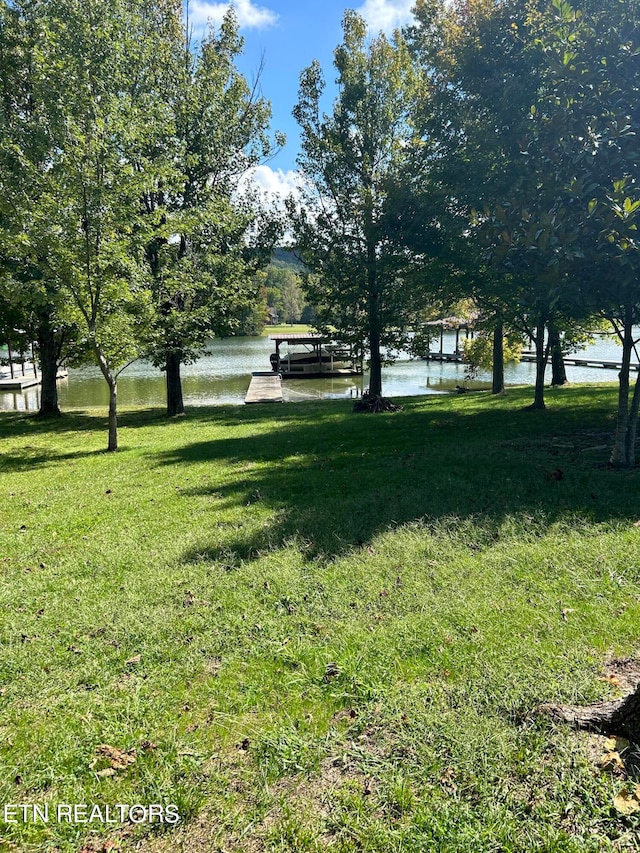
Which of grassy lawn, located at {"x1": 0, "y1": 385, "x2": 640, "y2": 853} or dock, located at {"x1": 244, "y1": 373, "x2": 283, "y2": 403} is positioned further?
dock, located at {"x1": 244, "y1": 373, "x2": 283, "y2": 403}

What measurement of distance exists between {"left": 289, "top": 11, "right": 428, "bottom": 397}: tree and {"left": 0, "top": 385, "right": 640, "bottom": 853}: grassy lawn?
365 inches

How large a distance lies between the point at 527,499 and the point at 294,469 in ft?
10.6

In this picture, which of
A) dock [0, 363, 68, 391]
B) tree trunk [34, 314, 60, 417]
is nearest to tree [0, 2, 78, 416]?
tree trunk [34, 314, 60, 417]

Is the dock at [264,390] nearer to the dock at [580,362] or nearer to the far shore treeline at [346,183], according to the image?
the far shore treeline at [346,183]

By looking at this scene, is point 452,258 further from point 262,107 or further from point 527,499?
point 262,107

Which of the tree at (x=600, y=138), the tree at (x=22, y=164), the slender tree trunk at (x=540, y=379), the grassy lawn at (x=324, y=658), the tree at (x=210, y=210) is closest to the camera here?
the grassy lawn at (x=324, y=658)

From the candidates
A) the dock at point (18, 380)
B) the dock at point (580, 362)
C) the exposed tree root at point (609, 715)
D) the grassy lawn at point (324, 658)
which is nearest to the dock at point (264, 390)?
the dock at point (580, 362)

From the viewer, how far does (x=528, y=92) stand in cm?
850

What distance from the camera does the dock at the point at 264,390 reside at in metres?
21.5

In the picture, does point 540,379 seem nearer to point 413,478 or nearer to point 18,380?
point 413,478

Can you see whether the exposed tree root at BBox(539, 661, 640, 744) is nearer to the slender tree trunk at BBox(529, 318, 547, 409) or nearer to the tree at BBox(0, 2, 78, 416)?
the tree at BBox(0, 2, 78, 416)

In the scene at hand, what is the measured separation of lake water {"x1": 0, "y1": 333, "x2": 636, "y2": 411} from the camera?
2338cm

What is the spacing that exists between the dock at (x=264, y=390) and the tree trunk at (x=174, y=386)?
5460 mm

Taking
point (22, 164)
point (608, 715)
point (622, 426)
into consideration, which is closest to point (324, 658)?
point (608, 715)
